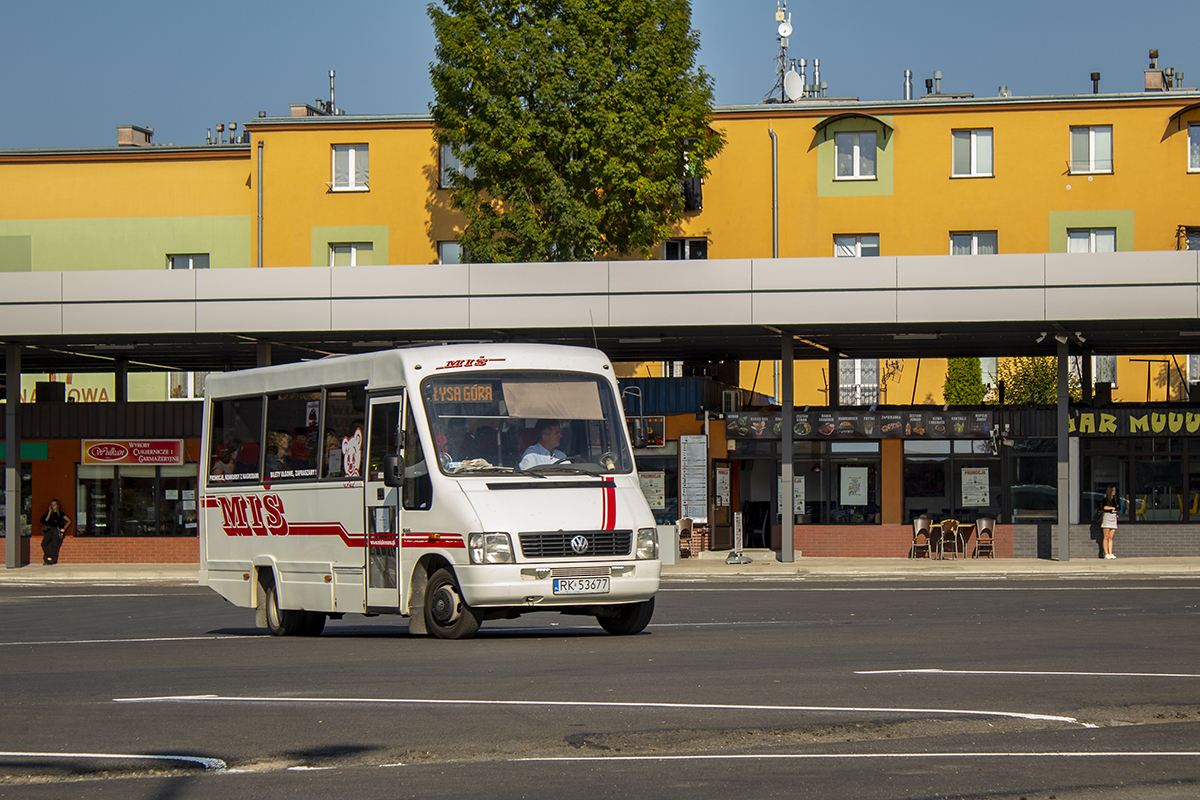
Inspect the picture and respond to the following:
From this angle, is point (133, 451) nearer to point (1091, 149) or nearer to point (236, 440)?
point (236, 440)

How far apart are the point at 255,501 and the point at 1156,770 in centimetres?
1171

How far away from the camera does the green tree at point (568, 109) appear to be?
3647cm

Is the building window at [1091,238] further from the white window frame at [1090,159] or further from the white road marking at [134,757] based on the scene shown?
the white road marking at [134,757]

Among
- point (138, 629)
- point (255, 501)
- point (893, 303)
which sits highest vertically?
point (893, 303)

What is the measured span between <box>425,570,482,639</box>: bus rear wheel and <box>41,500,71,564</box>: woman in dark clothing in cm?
2249

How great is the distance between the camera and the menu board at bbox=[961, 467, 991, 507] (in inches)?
1314

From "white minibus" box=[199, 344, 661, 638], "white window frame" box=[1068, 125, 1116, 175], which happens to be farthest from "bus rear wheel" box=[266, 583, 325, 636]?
"white window frame" box=[1068, 125, 1116, 175]

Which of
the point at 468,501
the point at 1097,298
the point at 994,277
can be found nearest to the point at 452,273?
the point at 994,277

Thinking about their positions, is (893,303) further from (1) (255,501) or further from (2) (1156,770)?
(2) (1156,770)

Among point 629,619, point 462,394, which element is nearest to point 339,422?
point 462,394

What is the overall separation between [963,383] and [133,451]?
25023mm

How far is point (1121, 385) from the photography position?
44375 mm

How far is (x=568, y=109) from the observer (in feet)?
120

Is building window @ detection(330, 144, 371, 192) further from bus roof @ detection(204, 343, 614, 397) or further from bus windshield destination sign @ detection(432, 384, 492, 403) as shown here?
bus windshield destination sign @ detection(432, 384, 492, 403)
